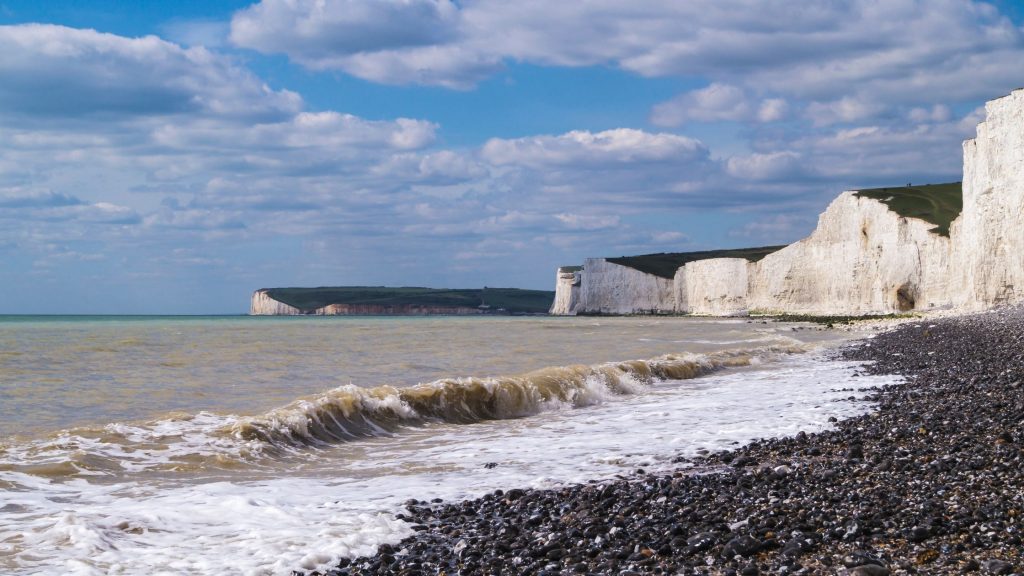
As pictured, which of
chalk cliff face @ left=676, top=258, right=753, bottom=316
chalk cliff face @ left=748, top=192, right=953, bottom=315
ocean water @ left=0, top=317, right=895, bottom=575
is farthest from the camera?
chalk cliff face @ left=676, top=258, right=753, bottom=316

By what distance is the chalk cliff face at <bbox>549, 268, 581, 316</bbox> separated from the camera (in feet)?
366

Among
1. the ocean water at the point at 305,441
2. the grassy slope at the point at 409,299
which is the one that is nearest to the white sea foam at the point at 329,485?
the ocean water at the point at 305,441

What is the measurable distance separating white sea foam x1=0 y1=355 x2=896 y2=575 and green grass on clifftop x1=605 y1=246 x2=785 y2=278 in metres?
88.8

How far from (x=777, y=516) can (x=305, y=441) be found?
6127mm

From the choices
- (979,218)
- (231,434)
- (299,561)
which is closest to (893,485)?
(299,561)

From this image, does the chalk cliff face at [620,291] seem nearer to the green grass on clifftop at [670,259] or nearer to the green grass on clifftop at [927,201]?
the green grass on clifftop at [670,259]

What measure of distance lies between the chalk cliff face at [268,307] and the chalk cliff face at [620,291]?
290 feet

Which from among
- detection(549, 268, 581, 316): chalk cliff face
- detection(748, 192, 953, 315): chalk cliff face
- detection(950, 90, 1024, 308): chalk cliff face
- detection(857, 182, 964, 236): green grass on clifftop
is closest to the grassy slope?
detection(549, 268, 581, 316): chalk cliff face

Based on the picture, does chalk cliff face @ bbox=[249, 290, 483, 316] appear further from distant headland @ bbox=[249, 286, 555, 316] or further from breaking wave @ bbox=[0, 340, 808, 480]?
breaking wave @ bbox=[0, 340, 808, 480]

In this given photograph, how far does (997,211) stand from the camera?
1441 inches

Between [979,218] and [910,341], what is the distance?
1935cm

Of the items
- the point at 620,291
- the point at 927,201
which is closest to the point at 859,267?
the point at 927,201

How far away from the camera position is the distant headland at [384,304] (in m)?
179

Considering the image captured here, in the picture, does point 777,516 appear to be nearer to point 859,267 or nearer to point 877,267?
point 877,267
